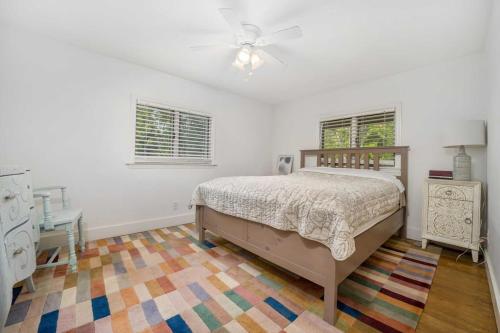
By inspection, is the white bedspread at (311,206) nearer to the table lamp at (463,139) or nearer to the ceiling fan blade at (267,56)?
the table lamp at (463,139)

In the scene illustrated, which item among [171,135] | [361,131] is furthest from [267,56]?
[361,131]

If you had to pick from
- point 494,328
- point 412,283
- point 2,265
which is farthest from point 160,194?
point 494,328

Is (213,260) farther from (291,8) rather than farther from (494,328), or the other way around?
(291,8)

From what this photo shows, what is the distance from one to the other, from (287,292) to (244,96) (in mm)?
3320

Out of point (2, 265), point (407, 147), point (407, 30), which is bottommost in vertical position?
point (2, 265)

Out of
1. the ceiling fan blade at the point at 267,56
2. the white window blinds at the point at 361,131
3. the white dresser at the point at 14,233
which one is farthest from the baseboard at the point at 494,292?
the white dresser at the point at 14,233

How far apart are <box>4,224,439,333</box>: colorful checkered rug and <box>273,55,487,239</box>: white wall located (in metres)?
1.04

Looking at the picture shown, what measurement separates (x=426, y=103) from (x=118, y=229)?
417 centimetres

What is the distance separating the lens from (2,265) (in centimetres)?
112

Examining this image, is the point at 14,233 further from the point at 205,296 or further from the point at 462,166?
the point at 462,166

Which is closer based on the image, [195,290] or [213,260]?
[195,290]

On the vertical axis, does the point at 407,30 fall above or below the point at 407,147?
above

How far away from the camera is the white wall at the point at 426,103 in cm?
231

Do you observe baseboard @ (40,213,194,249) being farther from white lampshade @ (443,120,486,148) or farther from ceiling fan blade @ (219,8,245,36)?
white lampshade @ (443,120,486,148)
